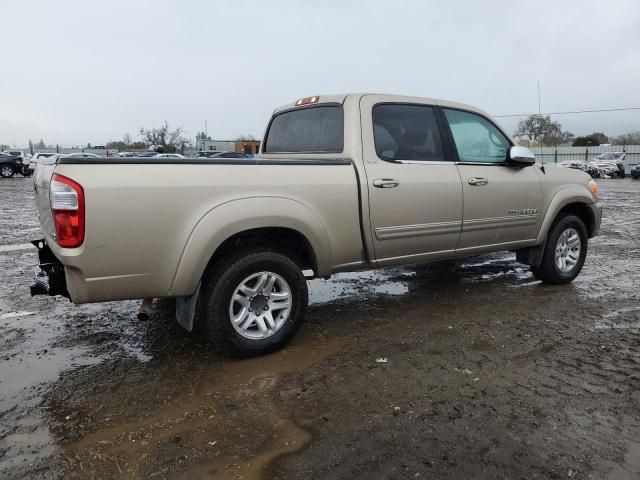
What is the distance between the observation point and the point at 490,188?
16.0ft

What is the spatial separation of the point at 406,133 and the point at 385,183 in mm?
656

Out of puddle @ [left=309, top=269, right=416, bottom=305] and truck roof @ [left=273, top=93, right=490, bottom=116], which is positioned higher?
truck roof @ [left=273, top=93, right=490, bottom=116]

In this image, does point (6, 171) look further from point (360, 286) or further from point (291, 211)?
point (291, 211)

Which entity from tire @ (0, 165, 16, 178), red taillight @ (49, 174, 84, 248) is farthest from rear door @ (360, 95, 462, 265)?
tire @ (0, 165, 16, 178)

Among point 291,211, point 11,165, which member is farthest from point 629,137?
point 291,211

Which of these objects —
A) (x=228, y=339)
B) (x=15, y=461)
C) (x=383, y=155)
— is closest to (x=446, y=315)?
(x=383, y=155)

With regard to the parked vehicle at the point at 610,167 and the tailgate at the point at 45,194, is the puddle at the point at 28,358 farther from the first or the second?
the parked vehicle at the point at 610,167

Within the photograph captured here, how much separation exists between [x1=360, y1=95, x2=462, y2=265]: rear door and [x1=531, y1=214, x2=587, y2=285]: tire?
153cm

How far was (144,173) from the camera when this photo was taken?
123 inches

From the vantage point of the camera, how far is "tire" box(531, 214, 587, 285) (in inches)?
220

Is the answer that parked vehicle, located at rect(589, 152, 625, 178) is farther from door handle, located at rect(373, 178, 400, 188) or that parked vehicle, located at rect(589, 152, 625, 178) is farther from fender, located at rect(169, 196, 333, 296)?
fender, located at rect(169, 196, 333, 296)

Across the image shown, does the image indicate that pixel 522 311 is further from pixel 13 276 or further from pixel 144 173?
pixel 13 276

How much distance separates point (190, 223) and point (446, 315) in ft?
8.51

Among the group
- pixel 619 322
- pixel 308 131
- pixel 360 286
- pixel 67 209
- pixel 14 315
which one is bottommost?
pixel 619 322
